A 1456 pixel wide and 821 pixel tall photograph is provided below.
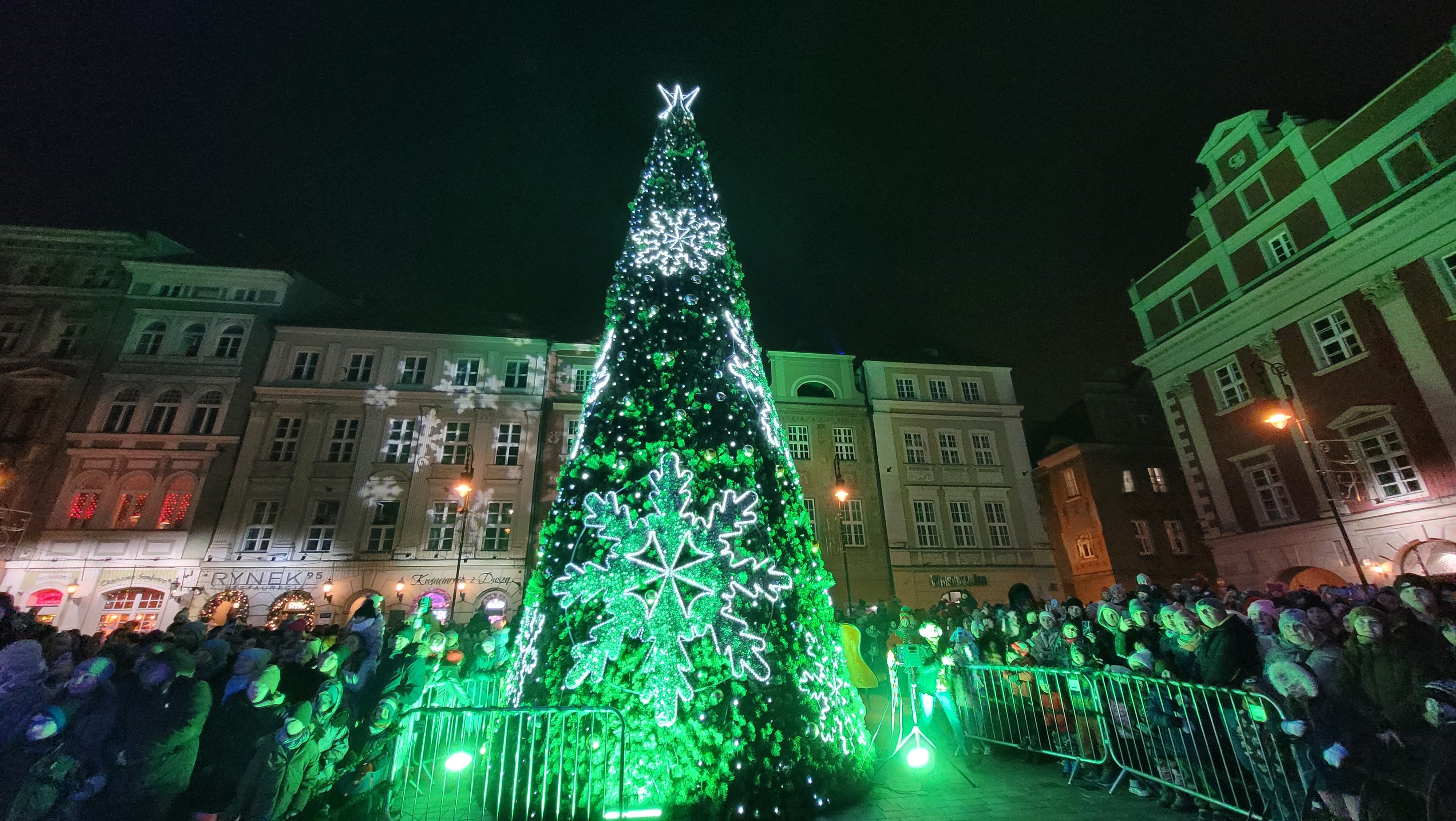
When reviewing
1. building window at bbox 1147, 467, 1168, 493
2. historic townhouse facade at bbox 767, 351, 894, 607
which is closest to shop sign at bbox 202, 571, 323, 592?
historic townhouse facade at bbox 767, 351, 894, 607

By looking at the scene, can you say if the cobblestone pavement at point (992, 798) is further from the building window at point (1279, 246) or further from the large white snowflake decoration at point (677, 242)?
the building window at point (1279, 246)

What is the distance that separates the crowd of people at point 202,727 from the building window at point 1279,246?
96.7 feet

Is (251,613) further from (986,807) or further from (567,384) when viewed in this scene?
(986,807)

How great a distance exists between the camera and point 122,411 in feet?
81.5

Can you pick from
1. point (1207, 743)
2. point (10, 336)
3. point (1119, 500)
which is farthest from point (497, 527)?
point (1119, 500)

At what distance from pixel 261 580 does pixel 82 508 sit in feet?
26.2

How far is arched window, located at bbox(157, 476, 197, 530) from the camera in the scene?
23.0 metres

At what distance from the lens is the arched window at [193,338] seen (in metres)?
26.1

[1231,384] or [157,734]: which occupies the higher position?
[1231,384]

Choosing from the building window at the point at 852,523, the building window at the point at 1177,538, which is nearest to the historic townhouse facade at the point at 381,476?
the building window at the point at 852,523

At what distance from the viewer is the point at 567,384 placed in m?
27.6

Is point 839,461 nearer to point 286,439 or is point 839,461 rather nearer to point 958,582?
Result: point 958,582

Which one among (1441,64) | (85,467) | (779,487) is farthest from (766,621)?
(85,467)

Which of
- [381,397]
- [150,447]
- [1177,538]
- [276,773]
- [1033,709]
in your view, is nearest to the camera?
[276,773]
